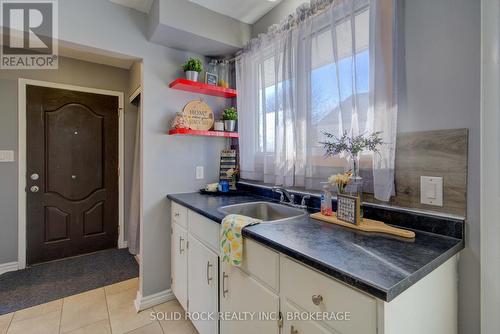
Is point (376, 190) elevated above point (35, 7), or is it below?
below

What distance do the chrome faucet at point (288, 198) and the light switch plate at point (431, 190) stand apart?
0.61 m

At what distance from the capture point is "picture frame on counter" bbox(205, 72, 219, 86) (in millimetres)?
2109

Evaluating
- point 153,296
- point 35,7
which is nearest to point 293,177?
point 153,296

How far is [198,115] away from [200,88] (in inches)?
9.4

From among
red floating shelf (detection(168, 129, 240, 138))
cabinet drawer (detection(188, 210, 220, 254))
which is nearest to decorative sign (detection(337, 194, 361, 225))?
cabinet drawer (detection(188, 210, 220, 254))

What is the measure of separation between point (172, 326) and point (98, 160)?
7.09 feet

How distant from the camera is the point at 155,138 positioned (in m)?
1.98

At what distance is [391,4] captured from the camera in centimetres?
112

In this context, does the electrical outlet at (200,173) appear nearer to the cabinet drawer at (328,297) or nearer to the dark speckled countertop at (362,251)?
the dark speckled countertop at (362,251)

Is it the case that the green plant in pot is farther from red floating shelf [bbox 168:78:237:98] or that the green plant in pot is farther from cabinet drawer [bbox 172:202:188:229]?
cabinet drawer [bbox 172:202:188:229]

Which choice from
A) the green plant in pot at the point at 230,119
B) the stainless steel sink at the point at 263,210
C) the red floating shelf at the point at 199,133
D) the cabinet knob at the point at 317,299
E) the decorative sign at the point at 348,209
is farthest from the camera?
the green plant in pot at the point at 230,119

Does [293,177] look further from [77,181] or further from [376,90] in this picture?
[77,181]

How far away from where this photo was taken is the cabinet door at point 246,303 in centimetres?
98

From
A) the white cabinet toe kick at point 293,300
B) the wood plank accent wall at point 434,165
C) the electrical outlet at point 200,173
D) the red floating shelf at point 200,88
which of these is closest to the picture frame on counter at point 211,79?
the red floating shelf at point 200,88
